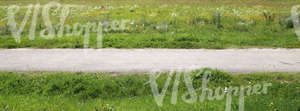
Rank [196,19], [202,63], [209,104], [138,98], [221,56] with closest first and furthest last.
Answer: [209,104]
[138,98]
[202,63]
[221,56]
[196,19]

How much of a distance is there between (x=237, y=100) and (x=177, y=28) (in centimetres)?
1106

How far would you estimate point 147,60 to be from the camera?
424 inches

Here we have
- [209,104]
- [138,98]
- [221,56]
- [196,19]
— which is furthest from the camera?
[196,19]

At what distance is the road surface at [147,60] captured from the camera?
32.4 ft

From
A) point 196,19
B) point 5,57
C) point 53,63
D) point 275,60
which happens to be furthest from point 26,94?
point 196,19

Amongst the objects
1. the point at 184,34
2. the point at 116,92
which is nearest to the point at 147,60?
the point at 116,92

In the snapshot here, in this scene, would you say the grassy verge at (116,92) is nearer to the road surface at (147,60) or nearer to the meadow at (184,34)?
the road surface at (147,60)

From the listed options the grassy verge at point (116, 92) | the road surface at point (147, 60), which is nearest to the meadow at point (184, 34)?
the road surface at point (147, 60)

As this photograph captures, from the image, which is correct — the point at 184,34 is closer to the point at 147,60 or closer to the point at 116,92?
the point at 147,60

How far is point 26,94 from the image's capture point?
7.79 m

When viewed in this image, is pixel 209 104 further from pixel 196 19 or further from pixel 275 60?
pixel 196 19

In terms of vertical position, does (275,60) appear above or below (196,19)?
below

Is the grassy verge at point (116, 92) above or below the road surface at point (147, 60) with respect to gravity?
below

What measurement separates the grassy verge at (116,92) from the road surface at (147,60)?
0.81m
